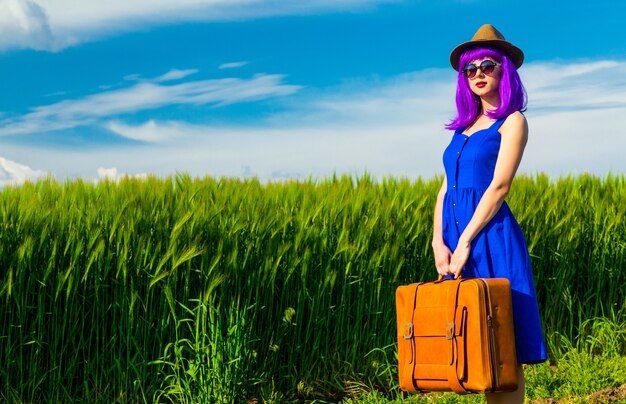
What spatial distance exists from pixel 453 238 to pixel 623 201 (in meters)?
4.17

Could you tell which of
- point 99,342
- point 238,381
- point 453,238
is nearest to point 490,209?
point 453,238

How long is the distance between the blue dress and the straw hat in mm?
415

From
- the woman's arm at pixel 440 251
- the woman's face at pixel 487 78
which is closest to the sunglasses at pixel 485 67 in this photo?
the woman's face at pixel 487 78

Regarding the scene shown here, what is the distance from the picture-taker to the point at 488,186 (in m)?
3.43

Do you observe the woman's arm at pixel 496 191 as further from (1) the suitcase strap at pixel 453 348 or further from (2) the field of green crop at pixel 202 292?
(2) the field of green crop at pixel 202 292

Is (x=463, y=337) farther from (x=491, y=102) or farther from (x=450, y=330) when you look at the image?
Answer: (x=491, y=102)

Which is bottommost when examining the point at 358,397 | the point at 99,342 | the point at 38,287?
the point at 358,397

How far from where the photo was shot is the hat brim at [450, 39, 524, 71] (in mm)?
3623

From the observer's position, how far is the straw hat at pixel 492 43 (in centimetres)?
362

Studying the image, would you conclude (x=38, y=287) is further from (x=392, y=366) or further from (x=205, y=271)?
(x=392, y=366)

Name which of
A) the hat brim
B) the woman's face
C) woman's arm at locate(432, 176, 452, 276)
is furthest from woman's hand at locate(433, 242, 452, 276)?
the hat brim

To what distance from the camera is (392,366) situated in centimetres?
513

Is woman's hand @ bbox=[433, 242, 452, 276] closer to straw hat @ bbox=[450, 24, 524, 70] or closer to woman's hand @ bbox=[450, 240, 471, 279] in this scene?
woman's hand @ bbox=[450, 240, 471, 279]

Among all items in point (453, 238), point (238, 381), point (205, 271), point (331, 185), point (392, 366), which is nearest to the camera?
point (453, 238)
